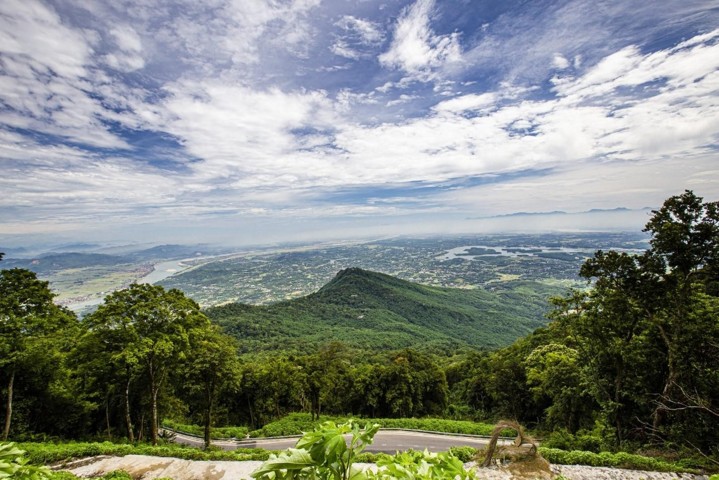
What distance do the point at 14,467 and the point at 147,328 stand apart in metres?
16.3

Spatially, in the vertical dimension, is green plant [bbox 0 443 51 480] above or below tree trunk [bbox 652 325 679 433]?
above

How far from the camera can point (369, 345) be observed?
86.2m

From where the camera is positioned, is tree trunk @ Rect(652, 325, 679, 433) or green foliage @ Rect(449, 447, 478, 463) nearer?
tree trunk @ Rect(652, 325, 679, 433)

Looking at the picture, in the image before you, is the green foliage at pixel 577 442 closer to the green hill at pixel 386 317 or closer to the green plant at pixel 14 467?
the green plant at pixel 14 467

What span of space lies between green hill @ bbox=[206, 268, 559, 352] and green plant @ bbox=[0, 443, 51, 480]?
77990mm

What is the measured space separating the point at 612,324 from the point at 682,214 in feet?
17.0

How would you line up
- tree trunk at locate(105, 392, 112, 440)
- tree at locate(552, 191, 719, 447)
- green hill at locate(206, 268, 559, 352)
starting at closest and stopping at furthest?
1. tree at locate(552, 191, 719, 447)
2. tree trunk at locate(105, 392, 112, 440)
3. green hill at locate(206, 268, 559, 352)

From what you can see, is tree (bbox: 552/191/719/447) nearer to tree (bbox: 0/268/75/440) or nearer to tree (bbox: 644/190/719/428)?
tree (bbox: 644/190/719/428)

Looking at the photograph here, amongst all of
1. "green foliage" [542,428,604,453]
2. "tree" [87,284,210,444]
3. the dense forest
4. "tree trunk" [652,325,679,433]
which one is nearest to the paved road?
the dense forest

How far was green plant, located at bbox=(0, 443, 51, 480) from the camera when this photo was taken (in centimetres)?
161

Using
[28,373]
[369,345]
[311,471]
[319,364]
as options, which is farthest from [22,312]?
[369,345]

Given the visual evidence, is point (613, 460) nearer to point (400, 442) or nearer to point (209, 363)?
point (400, 442)

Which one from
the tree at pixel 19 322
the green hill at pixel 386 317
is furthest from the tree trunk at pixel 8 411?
the green hill at pixel 386 317

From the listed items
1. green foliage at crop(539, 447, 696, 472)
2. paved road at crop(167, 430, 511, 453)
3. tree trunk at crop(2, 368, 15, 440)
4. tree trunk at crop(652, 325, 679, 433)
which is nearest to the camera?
green foliage at crop(539, 447, 696, 472)
